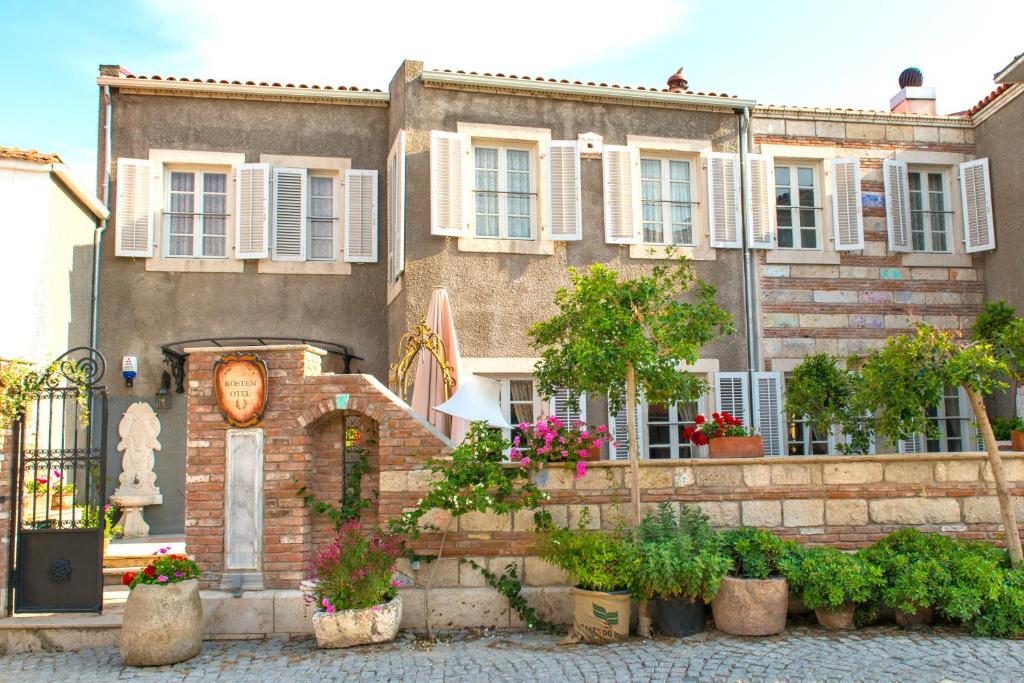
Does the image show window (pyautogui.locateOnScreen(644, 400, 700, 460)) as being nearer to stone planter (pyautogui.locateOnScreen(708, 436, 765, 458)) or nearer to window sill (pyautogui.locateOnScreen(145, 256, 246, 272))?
stone planter (pyautogui.locateOnScreen(708, 436, 765, 458))

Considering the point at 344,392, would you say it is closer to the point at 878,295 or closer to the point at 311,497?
the point at 311,497

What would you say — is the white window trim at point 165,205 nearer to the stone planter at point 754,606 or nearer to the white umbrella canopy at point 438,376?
the white umbrella canopy at point 438,376

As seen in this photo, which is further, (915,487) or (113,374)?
(113,374)

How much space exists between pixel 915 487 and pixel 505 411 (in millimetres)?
4822

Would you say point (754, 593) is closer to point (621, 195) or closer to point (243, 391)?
point (243, 391)

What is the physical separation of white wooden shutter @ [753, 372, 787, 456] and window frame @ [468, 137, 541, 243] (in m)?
3.56

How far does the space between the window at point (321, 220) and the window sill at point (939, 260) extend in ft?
26.3

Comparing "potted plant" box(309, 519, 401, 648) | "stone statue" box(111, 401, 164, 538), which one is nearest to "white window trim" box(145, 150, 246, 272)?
"stone statue" box(111, 401, 164, 538)

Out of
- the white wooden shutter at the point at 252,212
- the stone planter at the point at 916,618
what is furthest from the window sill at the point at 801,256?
the white wooden shutter at the point at 252,212

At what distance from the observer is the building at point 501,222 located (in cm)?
1102

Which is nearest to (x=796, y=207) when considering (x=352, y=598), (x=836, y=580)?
(x=836, y=580)

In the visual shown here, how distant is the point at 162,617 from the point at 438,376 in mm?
3353

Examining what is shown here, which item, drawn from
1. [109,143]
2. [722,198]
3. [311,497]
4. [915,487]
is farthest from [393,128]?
[915,487]

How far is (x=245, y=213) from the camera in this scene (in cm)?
1139
